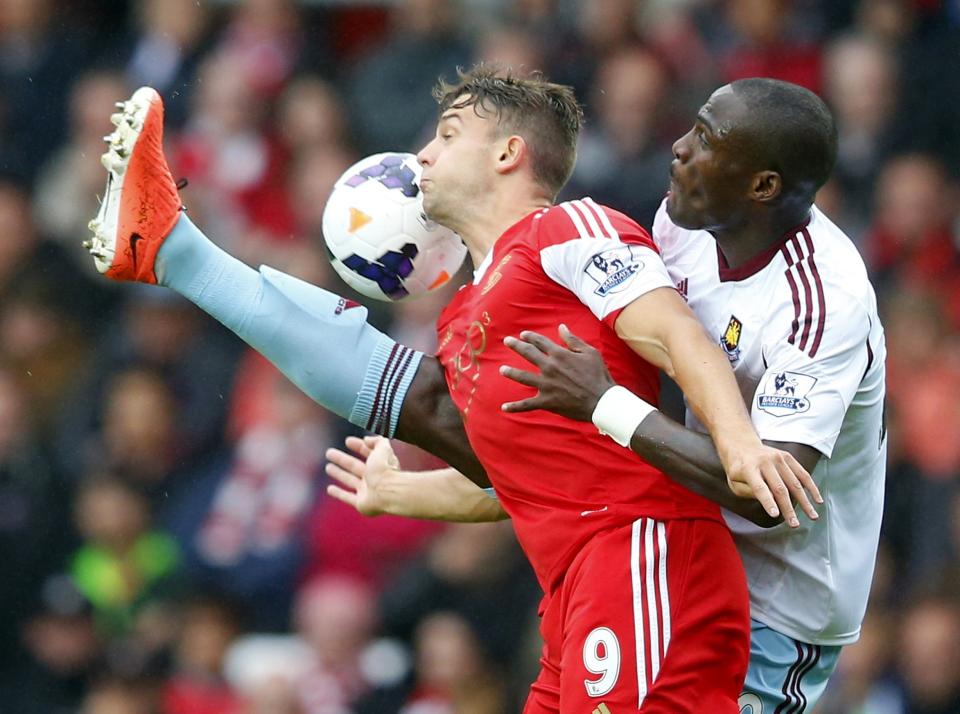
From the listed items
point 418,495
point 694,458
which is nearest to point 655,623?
point 694,458

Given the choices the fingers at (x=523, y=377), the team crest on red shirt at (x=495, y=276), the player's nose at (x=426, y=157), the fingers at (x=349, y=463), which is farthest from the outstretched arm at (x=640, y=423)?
the fingers at (x=349, y=463)

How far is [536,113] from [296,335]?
37.5 inches

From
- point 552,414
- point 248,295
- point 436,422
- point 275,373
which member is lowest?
point 275,373

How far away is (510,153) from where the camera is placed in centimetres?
470

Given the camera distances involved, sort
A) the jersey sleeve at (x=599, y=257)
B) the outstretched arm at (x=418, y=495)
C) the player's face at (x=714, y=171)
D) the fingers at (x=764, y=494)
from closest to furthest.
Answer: the fingers at (x=764, y=494) < the jersey sleeve at (x=599, y=257) < the player's face at (x=714, y=171) < the outstretched arm at (x=418, y=495)

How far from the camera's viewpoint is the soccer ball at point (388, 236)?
4.92 metres

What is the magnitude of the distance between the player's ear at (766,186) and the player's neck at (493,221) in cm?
71

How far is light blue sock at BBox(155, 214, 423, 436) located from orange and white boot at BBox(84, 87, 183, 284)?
0.25 ft

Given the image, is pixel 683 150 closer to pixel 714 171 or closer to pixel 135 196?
pixel 714 171

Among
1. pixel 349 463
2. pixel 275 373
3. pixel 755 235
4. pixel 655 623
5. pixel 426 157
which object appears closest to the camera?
pixel 655 623

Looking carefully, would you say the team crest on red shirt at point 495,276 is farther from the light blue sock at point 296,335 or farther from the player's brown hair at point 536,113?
the light blue sock at point 296,335

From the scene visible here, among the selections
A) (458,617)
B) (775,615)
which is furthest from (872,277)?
(775,615)

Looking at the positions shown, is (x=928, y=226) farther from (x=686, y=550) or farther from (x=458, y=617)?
(x=686, y=550)

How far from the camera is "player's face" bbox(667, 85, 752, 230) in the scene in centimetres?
415
